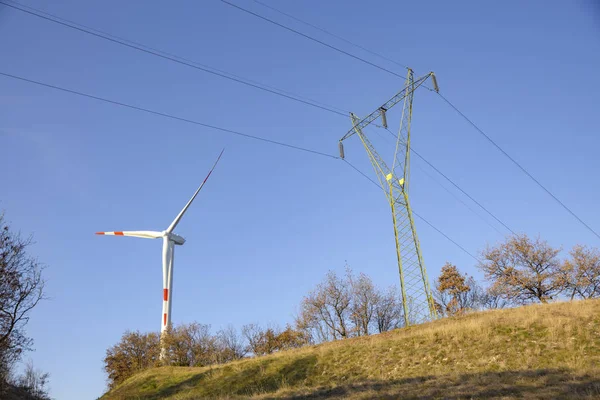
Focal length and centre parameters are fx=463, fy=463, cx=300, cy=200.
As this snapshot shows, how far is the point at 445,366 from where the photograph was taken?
71.3 ft

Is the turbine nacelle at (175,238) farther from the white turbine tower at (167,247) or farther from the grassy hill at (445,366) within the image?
the grassy hill at (445,366)

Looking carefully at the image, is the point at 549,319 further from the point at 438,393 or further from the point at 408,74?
the point at 408,74

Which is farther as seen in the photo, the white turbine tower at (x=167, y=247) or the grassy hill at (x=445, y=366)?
the white turbine tower at (x=167, y=247)

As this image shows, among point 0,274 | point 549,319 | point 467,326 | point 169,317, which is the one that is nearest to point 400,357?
point 467,326

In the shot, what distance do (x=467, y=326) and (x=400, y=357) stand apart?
5108mm

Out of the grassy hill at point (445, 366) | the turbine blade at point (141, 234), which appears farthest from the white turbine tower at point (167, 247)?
the grassy hill at point (445, 366)

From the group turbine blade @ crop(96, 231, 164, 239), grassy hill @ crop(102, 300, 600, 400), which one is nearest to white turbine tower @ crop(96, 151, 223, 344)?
turbine blade @ crop(96, 231, 164, 239)

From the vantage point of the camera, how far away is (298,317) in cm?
8112

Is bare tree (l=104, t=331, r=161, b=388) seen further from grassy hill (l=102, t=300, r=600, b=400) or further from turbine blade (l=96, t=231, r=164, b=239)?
grassy hill (l=102, t=300, r=600, b=400)

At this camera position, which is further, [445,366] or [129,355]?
[129,355]

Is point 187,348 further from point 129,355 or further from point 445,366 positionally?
point 445,366

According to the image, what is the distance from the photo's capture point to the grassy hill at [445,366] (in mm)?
15812

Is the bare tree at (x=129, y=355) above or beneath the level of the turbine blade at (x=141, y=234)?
beneath

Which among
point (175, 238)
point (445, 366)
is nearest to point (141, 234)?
point (175, 238)
